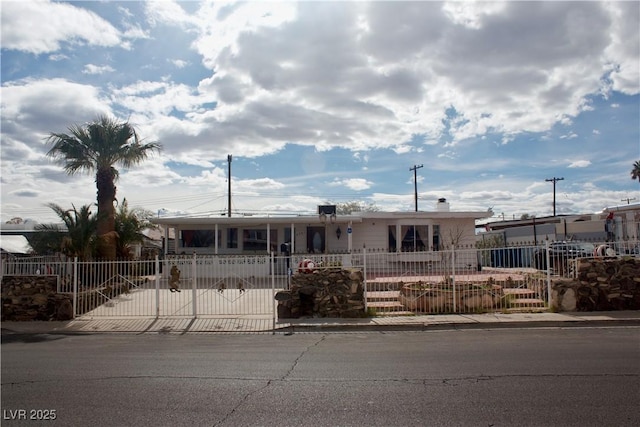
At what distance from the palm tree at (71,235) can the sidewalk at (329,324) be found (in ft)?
11.6

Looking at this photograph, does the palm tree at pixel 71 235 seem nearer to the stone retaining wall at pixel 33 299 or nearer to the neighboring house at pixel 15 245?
the stone retaining wall at pixel 33 299

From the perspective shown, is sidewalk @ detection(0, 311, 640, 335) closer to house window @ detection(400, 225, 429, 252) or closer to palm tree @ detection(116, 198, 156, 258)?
palm tree @ detection(116, 198, 156, 258)

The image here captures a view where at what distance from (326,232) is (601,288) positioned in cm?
1300

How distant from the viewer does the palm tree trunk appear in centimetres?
1767

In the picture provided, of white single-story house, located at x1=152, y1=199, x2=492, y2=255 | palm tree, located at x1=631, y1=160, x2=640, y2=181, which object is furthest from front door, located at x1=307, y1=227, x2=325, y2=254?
palm tree, located at x1=631, y1=160, x2=640, y2=181

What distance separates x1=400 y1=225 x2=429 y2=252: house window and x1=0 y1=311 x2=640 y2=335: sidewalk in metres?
10.8

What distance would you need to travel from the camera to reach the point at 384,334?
10547 millimetres

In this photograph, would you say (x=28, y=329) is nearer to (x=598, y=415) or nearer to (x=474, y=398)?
(x=474, y=398)

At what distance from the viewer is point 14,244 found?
2780cm

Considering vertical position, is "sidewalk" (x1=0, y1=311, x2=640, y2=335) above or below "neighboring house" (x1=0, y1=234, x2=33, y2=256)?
below

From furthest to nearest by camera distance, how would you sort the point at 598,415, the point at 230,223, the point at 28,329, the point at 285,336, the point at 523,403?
the point at 230,223
the point at 28,329
the point at 285,336
the point at 523,403
the point at 598,415

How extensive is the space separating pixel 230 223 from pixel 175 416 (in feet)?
60.2

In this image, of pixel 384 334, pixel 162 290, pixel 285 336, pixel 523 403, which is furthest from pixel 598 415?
pixel 162 290

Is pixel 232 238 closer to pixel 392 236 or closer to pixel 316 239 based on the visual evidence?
pixel 316 239
